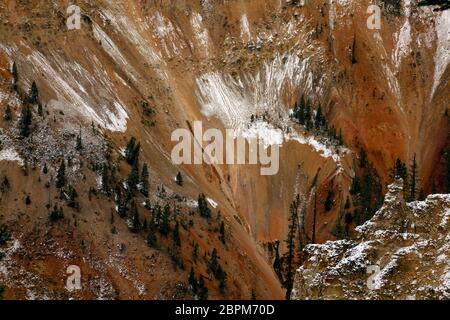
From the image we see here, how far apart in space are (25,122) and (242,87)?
40064mm

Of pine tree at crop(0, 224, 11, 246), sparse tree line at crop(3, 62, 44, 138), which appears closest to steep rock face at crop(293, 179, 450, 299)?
pine tree at crop(0, 224, 11, 246)

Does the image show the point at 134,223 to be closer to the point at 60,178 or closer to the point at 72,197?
the point at 72,197

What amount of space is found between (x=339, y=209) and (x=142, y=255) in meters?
33.6

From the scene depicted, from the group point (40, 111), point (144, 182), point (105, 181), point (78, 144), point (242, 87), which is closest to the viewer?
point (105, 181)

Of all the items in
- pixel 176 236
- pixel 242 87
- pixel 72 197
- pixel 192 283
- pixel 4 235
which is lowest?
pixel 192 283

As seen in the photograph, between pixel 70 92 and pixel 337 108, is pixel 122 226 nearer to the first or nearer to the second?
pixel 70 92

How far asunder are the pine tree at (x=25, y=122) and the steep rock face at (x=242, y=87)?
92cm

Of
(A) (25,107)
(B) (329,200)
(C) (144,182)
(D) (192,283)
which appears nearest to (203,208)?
(C) (144,182)

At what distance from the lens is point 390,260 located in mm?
35219

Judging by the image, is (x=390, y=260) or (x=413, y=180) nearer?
(x=390, y=260)

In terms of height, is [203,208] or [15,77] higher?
[15,77]

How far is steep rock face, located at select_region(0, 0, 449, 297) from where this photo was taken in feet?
308

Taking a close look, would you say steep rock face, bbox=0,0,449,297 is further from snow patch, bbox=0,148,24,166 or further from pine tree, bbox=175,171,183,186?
pine tree, bbox=175,171,183,186

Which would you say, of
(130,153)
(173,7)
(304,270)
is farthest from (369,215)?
(304,270)
